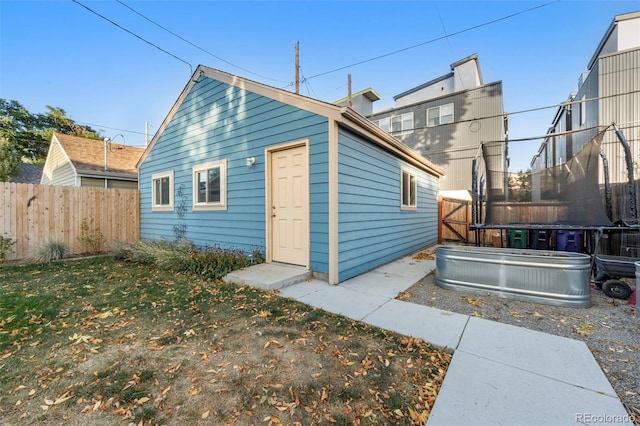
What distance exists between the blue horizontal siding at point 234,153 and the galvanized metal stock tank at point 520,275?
6.71ft

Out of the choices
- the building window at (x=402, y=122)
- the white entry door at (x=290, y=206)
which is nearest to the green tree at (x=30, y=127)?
the building window at (x=402, y=122)

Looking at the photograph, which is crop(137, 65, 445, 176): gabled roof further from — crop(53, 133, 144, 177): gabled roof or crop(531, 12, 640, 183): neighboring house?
crop(53, 133, 144, 177): gabled roof

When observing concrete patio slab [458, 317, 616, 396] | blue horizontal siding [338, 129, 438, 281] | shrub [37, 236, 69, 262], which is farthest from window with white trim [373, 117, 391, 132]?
shrub [37, 236, 69, 262]

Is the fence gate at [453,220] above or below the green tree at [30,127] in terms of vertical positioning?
below

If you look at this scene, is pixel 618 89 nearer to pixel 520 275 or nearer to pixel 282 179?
pixel 520 275

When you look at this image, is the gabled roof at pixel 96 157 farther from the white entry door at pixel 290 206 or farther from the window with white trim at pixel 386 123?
the window with white trim at pixel 386 123

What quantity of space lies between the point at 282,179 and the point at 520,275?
409cm

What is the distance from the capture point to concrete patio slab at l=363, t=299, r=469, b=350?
2.61 metres

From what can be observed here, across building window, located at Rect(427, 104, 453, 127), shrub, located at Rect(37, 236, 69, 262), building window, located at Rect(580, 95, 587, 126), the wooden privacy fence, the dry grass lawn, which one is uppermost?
building window, located at Rect(427, 104, 453, 127)

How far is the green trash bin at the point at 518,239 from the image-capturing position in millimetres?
6949

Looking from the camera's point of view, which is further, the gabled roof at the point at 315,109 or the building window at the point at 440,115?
the building window at the point at 440,115

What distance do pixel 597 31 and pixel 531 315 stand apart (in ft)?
36.8

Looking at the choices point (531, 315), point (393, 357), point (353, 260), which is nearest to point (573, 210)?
point (531, 315)

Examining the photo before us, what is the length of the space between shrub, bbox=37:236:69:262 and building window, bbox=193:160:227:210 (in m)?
3.55
